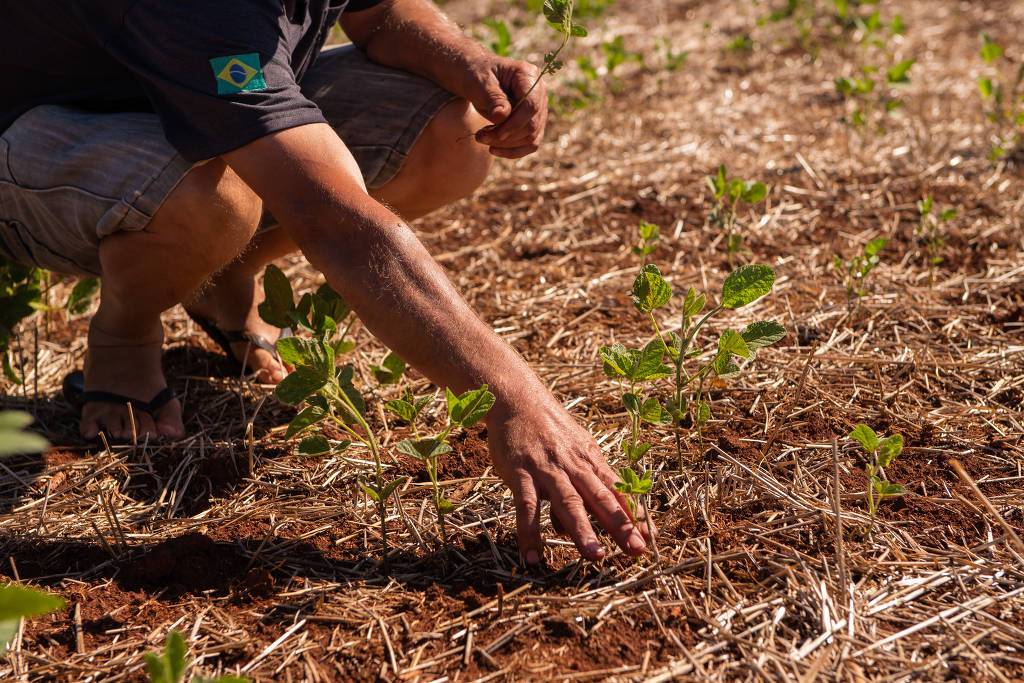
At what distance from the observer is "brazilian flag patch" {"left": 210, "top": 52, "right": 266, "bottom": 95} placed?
1.83 m

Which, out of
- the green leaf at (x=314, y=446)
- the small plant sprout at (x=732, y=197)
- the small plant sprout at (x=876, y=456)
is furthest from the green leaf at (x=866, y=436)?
the small plant sprout at (x=732, y=197)

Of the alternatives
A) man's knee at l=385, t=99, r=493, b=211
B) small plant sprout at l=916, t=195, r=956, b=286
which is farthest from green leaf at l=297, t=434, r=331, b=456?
small plant sprout at l=916, t=195, r=956, b=286

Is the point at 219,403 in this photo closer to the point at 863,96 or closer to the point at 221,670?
the point at 221,670

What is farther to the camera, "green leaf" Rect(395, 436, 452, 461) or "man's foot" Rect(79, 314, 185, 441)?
"man's foot" Rect(79, 314, 185, 441)

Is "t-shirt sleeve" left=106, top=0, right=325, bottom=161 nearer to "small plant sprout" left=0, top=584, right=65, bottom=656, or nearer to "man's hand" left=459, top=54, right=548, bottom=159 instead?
"man's hand" left=459, top=54, right=548, bottom=159

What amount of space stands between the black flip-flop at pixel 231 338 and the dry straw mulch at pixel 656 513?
0.07 m

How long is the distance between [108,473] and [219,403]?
1.24 feet

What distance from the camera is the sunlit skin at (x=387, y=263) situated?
161cm

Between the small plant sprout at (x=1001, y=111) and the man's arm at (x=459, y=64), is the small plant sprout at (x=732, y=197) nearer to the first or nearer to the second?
the man's arm at (x=459, y=64)

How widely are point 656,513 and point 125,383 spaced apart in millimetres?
1259

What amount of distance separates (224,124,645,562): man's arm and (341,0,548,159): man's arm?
1.85 ft

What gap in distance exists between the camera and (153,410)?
7.44ft

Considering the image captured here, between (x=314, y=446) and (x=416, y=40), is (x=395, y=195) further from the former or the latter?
(x=314, y=446)

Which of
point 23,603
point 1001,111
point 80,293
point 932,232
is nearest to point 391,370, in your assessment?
point 80,293
